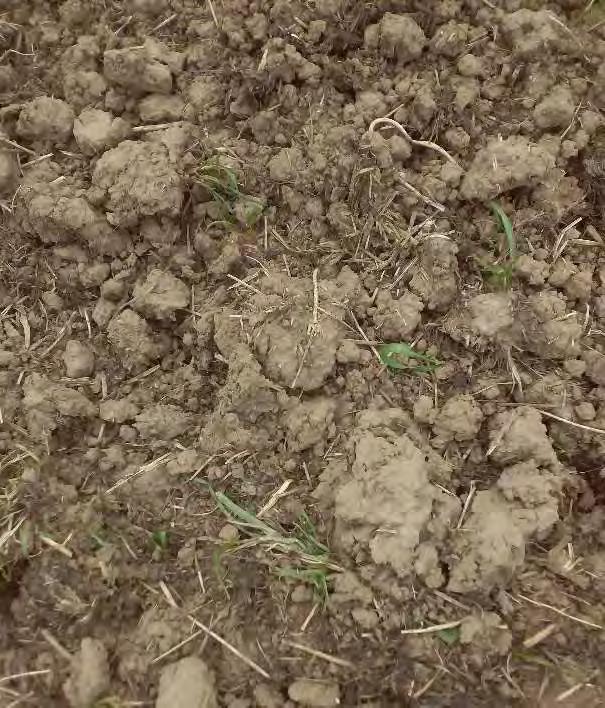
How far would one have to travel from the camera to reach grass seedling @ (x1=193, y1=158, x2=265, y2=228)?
2031 millimetres

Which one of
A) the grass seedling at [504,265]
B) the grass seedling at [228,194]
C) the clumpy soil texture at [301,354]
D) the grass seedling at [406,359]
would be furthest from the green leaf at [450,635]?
the grass seedling at [228,194]

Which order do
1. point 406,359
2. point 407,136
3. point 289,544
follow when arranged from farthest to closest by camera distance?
1. point 407,136
2. point 406,359
3. point 289,544

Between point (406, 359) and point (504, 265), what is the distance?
41 centimetres

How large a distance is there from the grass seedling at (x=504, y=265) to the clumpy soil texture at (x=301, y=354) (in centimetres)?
1

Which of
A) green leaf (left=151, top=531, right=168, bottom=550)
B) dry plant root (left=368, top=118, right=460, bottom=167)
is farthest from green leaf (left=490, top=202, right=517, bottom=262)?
green leaf (left=151, top=531, right=168, bottom=550)

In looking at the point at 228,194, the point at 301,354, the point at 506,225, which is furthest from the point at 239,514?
the point at 506,225

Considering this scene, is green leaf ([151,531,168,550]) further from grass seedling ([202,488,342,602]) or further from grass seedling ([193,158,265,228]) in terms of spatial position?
grass seedling ([193,158,265,228])

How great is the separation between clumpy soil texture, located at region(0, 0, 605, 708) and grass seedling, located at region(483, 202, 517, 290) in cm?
1

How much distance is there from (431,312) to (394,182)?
0.42 m

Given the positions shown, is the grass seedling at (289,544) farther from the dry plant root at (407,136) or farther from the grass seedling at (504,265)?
the dry plant root at (407,136)

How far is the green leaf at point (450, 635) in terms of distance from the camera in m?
1.67

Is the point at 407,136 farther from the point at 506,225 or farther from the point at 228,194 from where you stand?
the point at 228,194

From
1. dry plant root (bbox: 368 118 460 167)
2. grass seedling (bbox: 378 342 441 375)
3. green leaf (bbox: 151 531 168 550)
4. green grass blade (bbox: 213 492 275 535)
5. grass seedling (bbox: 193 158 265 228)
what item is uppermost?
dry plant root (bbox: 368 118 460 167)

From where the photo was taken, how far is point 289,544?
Answer: 1.78 metres
